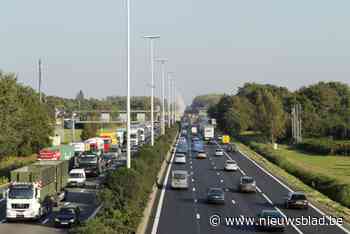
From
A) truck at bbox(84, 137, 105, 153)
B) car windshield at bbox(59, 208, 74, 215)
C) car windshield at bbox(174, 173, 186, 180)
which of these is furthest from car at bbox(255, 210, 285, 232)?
truck at bbox(84, 137, 105, 153)

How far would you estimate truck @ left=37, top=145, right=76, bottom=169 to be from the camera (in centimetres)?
6412

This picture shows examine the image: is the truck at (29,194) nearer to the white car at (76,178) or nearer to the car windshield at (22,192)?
the car windshield at (22,192)

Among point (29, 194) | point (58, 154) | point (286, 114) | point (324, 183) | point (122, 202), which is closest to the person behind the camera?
point (122, 202)

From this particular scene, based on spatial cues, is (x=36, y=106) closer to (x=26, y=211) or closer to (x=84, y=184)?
(x=84, y=184)

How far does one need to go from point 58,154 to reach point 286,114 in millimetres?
100039

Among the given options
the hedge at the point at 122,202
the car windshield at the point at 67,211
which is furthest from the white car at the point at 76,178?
the car windshield at the point at 67,211

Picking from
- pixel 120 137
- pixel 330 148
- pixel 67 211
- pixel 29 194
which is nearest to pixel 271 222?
pixel 67 211

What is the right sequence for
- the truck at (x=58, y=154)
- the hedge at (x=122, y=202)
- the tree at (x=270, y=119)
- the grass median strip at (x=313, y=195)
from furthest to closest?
the tree at (x=270, y=119), the truck at (x=58, y=154), the grass median strip at (x=313, y=195), the hedge at (x=122, y=202)

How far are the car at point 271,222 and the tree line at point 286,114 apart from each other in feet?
329

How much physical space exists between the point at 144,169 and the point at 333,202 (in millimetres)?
14893

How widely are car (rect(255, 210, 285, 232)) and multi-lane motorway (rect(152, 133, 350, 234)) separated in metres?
0.75

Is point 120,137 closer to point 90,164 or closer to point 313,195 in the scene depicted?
point 90,164

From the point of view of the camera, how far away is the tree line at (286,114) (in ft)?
449

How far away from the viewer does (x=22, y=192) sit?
3694 centimetres
